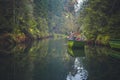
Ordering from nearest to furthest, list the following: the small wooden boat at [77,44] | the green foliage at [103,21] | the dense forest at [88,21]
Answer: the small wooden boat at [77,44] < the green foliage at [103,21] < the dense forest at [88,21]

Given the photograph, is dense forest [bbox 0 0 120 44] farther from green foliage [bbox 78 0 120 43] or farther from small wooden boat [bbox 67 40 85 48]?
small wooden boat [bbox 67 40 85 48]

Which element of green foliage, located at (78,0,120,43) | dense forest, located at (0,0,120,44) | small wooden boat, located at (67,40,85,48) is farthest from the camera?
dense forest, located at (0,0,120,44)

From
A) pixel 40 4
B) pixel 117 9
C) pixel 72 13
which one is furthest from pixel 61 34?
pixel 117 9

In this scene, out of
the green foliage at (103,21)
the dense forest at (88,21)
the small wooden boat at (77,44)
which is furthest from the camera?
the dense forest at (88,21)

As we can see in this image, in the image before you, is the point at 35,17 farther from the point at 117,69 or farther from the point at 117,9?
the point at 117,69

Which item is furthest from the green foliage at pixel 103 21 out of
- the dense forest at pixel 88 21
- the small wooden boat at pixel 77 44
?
the small wooden boat at pixel 77 44

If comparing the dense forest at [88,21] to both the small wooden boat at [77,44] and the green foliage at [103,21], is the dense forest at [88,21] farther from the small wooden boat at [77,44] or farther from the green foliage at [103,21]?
the small wooden boat at [77,44]

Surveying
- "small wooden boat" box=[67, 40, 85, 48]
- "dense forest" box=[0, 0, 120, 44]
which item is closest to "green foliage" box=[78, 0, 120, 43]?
"dense forest" box=[0, 0, 120, 44]

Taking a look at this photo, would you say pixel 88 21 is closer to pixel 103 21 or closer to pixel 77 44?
pixel 103 21

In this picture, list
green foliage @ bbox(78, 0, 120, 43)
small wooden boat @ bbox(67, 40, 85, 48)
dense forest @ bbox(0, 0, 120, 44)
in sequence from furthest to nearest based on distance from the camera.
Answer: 1. dense forest @ bbox(0, 0, 120, 44)
2. green foliage @ bbox(78, 0, 120, 43)
3. small wooden boat @ bbox(67, 40, 85, 48)

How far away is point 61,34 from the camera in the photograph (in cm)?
13025

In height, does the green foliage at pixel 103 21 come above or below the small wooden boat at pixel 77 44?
above

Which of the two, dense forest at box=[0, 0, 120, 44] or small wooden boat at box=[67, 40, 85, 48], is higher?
dense forest at box=[0, 0, 120, 44]

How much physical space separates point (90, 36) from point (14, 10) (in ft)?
66.4
